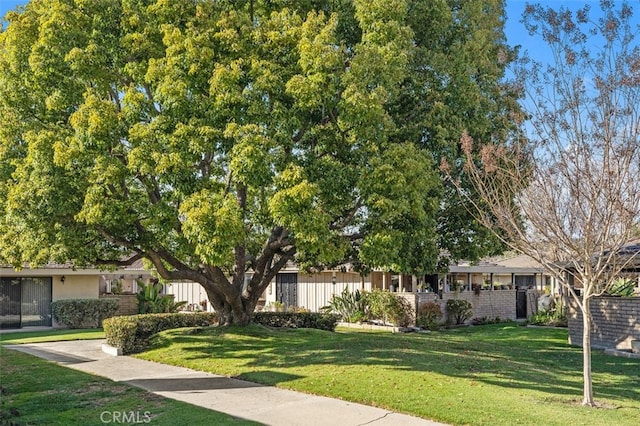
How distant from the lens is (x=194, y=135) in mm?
13219

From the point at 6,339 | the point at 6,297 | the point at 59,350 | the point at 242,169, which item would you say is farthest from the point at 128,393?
the point at 6,297

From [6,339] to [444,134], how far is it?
56.2 feet

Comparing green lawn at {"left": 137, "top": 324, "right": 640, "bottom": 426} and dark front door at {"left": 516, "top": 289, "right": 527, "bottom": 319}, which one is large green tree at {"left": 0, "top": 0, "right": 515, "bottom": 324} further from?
dark front door at {"left": 516, "top": 289, "right": 527, "bottom": 319}

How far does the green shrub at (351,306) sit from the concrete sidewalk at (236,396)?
1188 cm

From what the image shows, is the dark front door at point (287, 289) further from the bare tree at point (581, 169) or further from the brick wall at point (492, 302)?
the bare tree at point (581, 169)

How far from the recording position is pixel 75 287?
92.5 feet

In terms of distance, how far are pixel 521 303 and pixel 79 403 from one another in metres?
25.7

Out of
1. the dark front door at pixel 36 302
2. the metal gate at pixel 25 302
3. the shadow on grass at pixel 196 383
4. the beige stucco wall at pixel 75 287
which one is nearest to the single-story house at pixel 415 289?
the beige stucco wall at pixel 75 287

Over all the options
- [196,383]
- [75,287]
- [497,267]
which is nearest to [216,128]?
[196,383]

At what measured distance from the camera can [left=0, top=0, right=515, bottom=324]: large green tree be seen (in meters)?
13.1

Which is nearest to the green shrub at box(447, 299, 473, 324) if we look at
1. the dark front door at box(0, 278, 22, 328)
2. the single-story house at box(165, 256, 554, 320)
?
the single-story house at box(165, 256, 554, 320)

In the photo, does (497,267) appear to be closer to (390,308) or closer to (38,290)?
(390,308)

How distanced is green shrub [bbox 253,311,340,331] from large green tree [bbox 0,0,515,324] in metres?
6.11

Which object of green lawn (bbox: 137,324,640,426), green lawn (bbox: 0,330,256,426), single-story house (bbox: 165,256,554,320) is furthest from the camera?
single-story house (bbox: 165,256,554,320)
